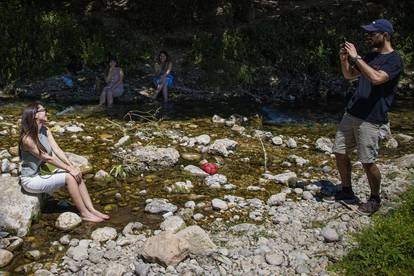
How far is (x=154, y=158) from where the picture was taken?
789 centimetres

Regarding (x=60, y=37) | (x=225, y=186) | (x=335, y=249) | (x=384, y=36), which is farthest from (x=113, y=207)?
(x=60, y=37)

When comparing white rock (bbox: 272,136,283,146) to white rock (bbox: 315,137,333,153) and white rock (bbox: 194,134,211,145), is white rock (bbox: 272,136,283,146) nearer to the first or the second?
white rock (bbox: 315,137,333,153)

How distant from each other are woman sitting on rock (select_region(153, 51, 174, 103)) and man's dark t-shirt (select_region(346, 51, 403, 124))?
7.82 metres

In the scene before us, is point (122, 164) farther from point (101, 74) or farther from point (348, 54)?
point (101, 74)

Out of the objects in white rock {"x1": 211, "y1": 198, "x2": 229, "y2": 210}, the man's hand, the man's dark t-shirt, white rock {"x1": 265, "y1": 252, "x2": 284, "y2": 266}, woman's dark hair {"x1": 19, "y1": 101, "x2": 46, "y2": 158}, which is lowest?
white rock {"x1": 211, "y1": 198, "x2": 229, "y2": 210}

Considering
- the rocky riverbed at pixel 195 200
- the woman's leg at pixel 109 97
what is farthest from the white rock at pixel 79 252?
the woman's leg at pixel 109 97

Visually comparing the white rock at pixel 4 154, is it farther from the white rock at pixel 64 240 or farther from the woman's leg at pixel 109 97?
the woman's leg at pixel 109 97

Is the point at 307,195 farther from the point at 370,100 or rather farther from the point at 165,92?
the point at 165,92

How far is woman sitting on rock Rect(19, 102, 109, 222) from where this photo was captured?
5844 millimetres

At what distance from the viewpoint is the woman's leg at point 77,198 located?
19.5 feet

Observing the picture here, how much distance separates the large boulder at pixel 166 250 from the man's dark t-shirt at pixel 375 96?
2.65m

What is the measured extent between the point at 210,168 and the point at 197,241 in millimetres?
2685

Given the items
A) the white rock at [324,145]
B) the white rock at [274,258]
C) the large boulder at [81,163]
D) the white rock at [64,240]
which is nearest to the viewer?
the white rock at [274,258]

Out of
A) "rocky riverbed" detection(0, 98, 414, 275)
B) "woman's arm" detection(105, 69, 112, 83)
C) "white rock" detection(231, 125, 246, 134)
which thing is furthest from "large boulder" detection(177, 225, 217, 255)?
"woman's arm" detection(105, 69, 112, 83)
